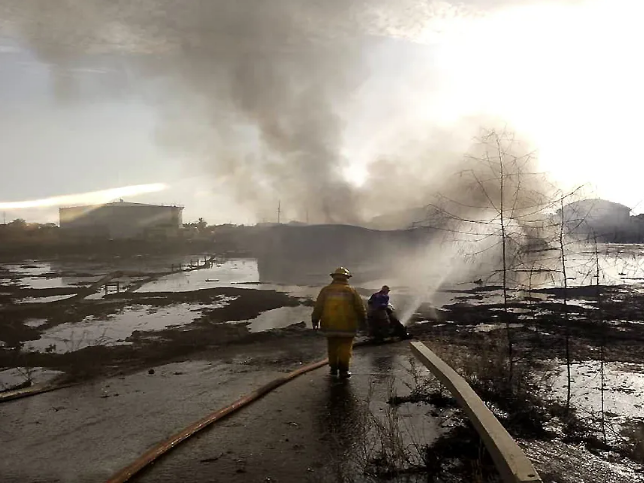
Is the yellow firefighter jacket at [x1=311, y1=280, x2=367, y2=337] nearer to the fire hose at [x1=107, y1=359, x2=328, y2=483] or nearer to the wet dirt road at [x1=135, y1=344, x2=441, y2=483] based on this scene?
the wet dirt road at [x1=135, y1=344, x2=441, y2=483]

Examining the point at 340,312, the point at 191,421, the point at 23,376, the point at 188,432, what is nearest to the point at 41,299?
the point at 23,376

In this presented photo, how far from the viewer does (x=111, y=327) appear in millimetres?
14148

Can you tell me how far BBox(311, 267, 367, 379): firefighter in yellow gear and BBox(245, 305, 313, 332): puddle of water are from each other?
6.82 meters

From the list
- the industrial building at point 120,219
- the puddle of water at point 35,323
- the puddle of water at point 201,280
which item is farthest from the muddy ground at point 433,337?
the industrial building at point 120,219

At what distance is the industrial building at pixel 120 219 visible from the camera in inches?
2881

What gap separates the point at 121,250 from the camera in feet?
172

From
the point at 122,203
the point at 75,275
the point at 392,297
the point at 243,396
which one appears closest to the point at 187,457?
the point at 243,396

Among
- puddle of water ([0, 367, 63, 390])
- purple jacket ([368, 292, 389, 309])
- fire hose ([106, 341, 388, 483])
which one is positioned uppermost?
purple jacket ([368, 292, 389, 309])

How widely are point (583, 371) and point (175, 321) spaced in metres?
10.3

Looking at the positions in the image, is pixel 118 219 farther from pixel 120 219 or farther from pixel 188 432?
pixel 188 432

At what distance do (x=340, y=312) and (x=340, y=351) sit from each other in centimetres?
54

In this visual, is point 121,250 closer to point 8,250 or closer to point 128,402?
point 8,250

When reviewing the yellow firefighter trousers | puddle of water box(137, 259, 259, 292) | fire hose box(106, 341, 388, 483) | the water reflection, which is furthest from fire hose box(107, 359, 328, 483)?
puddle of water box(137, 259, 259, 292)

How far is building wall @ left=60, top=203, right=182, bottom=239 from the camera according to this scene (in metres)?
74.6
